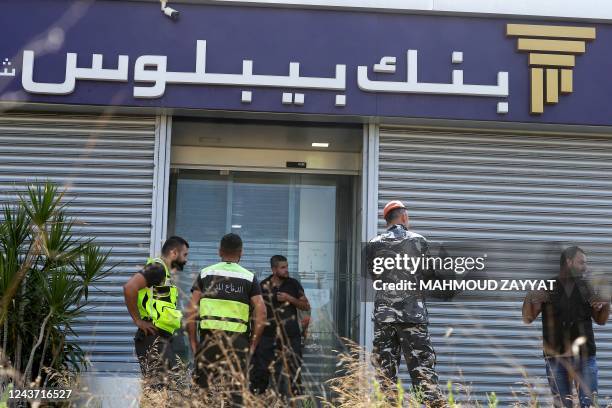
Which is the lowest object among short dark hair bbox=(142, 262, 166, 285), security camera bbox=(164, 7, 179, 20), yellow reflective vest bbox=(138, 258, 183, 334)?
yellow reflective vest bbox=(138, 258, 183, 334)

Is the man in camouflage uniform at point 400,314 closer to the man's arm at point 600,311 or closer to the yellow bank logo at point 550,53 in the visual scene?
the man's arm at point 600,311

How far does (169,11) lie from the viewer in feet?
30.5

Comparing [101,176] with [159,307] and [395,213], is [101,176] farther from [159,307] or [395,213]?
[395,213]

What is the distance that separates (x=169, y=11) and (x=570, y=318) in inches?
194

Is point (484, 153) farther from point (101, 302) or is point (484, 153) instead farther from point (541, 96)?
point (101, 302)

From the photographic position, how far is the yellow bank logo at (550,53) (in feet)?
31.2

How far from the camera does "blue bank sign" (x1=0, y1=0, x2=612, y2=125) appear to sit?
30.2ft

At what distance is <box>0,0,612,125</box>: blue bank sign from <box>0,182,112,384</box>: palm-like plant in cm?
147

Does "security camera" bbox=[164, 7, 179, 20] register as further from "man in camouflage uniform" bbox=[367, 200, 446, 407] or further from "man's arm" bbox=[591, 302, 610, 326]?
"man's arm" bbox=[591, 302, 610, 326]

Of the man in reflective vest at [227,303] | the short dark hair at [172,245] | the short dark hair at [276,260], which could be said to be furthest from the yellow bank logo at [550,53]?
the short dark hair at [172,245]

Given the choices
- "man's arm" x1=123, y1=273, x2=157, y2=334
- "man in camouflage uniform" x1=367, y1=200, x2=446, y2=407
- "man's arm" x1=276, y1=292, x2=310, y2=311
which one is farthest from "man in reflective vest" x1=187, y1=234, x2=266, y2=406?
"man's arm" x1=276, y1=292, x2=310, y2=311

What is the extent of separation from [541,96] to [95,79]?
4566 mm

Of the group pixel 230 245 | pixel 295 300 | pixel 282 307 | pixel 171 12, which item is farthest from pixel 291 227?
pixel 230 245

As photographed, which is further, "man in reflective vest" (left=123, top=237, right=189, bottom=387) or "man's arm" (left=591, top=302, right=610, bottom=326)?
"man's arm" (left=591, top=302, right=610, bottom=326)
